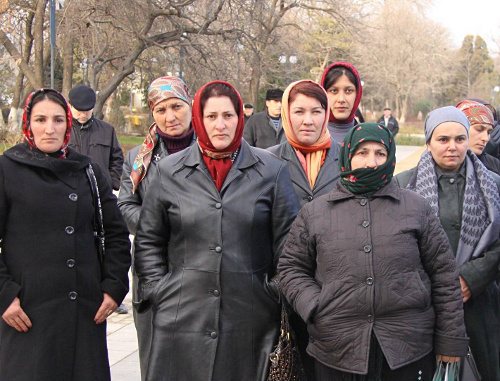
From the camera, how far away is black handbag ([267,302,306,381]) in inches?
119

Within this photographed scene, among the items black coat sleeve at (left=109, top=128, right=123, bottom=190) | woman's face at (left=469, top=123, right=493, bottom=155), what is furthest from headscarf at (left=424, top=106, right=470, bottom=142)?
black coat sleeve at (left=109, top=128, right=123, bottom=190)

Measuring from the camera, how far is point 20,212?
124 inches

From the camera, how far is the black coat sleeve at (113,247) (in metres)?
3.40

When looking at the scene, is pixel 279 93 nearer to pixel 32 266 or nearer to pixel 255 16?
pixel 32 266

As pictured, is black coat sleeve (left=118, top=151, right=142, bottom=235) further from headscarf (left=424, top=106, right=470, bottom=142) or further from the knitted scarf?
headscarf (left=424, top=106, right=470, bottom=142)

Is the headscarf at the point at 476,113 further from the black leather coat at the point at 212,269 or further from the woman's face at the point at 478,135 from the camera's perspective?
the black leather coat at the point at 212,269

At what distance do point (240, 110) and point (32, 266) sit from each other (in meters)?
1.23

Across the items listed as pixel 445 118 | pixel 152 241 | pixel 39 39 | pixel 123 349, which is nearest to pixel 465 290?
pixel 445 118

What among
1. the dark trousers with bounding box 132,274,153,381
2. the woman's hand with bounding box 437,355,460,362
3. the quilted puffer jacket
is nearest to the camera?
the quilted puffer jacket

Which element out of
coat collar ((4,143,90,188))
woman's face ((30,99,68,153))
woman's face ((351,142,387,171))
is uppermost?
woman's face ((30,99,68,153))

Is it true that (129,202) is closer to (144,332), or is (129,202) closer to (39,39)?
(144,332)

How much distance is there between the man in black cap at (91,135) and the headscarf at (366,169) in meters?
3.84

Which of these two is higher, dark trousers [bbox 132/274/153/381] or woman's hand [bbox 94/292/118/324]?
woman's hand [bbox 94/292/118/324]

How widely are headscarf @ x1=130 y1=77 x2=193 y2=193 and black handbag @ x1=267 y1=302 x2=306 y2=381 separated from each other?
49.6 inches
